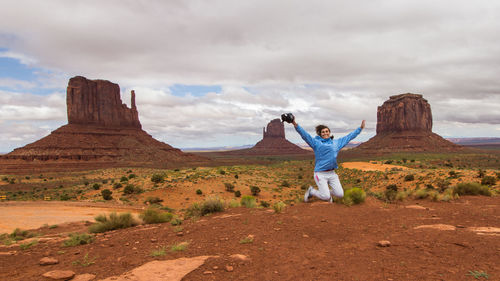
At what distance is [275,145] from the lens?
18450 centimetres

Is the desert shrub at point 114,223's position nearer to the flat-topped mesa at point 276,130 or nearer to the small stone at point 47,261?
the small stone at point 47,261

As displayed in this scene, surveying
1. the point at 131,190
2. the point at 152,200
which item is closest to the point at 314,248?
the point at 152,200

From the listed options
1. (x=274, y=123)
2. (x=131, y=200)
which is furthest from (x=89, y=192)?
(x=274, y=123)

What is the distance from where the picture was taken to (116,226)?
8469mm

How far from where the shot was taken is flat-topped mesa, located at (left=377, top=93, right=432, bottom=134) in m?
113

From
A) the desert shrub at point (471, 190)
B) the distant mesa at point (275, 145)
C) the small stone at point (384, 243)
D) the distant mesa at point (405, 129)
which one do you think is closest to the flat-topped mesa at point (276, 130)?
the distant mesa at point (275, 145)

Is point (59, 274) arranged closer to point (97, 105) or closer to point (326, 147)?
point (326, 147)

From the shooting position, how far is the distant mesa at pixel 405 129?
317ft

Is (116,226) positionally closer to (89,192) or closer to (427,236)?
(427,236)

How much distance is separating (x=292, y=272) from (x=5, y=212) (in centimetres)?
1988

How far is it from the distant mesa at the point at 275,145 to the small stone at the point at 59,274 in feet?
546

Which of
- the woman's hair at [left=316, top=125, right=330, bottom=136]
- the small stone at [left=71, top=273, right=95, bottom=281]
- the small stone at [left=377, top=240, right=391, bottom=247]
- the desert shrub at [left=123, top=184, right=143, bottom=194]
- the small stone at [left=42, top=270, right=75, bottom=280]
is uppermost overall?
the woman's hair at [left=316, top=125, right=330, bottom=136]

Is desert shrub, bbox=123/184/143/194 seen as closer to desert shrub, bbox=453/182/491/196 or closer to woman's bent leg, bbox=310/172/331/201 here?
woman's bent leg, bbox=310/172/331/201

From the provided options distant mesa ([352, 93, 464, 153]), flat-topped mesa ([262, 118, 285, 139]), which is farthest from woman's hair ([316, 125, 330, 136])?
flat-topped mesa ([262, 118, 285, 139])
